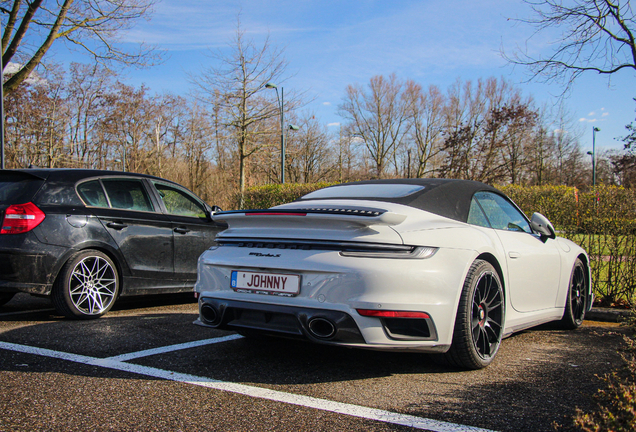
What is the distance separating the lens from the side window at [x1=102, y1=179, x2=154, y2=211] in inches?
235

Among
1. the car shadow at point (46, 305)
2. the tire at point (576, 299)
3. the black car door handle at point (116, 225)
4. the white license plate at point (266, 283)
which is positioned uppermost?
the black car door handle at point (116, 225)

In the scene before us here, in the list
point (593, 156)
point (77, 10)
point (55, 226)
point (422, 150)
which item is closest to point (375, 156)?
point (422, 150)

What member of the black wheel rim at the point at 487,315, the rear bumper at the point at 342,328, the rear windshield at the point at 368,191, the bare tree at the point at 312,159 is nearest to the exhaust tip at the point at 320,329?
the rear bumper at the point at 342,328

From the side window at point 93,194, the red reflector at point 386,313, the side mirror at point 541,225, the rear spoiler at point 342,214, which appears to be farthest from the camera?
the side window at point 93,194

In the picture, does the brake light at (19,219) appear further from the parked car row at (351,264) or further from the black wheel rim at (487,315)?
the black wheel rim at (487,315)

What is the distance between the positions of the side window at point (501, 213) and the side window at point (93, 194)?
3.96 meters

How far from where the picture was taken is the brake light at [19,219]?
5008mm

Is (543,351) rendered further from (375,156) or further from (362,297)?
(375,156)

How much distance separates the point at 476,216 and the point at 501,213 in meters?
0.57

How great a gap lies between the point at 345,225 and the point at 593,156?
147 feet

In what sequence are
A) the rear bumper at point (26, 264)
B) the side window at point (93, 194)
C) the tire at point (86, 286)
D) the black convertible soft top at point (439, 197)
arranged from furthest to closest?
the side window at point (93, 194) < the tire at point (86, 286) < the rear bumper at point (26, 264) < the black convertible soft top at point (439, 197)

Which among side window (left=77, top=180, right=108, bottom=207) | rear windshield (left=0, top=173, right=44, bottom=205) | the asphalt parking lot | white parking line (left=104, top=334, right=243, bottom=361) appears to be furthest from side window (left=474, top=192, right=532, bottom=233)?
rear windshield (left=0, top=173, right=44, bottom=205)

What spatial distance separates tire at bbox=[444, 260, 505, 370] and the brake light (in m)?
4.01

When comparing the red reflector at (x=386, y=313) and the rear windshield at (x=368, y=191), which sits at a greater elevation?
the rear windshield at (x=368, y=191)
